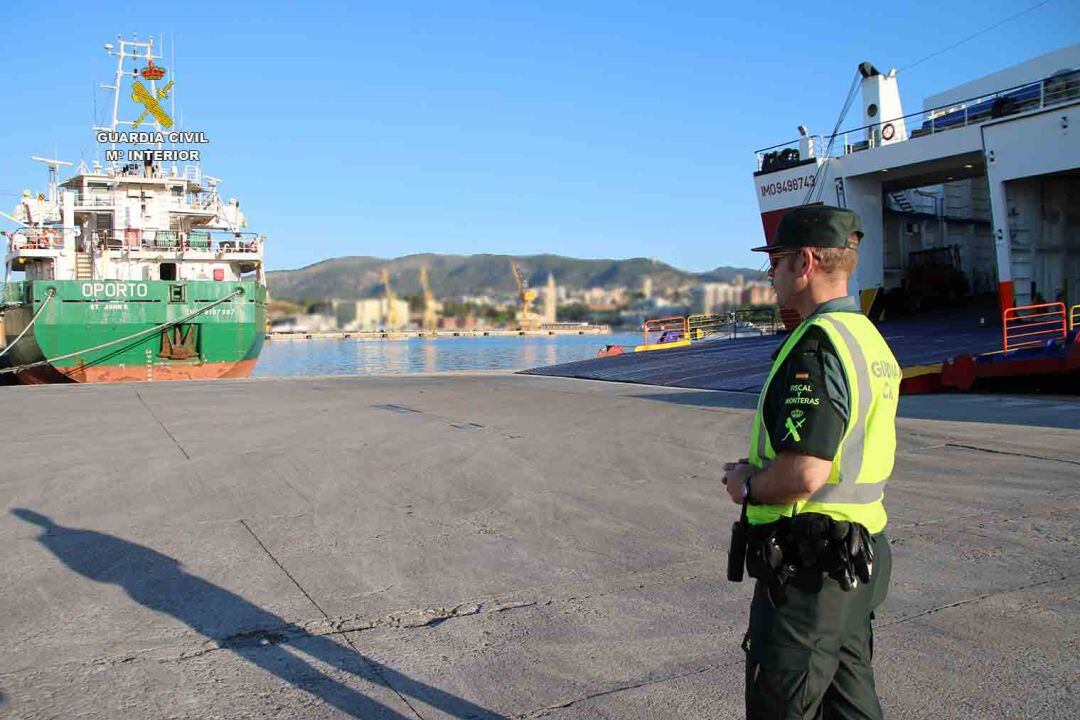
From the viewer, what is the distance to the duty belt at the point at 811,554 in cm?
210

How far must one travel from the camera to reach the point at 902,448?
8555mm

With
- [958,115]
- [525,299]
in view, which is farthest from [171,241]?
[958,115]

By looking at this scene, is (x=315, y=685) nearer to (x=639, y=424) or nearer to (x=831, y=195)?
(x=639, y=424)

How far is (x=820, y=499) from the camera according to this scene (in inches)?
86.9

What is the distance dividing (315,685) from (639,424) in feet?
26.3

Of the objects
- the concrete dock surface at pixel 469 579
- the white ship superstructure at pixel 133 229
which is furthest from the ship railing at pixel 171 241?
the concrete dock surface at pixel 469 579

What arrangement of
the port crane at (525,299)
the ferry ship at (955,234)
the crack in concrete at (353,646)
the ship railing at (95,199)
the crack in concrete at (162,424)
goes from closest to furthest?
the crack in concrete at (353,646) → the crack in concrete at (162,424) → the ferry ship at (955,234) → the port crane at (525,299) → the ship railing at (95,199)

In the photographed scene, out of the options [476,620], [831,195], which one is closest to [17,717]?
[476,620]

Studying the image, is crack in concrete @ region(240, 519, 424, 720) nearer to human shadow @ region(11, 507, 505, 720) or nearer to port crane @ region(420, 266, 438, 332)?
human shadow @ region(11, 507, 505, 720)

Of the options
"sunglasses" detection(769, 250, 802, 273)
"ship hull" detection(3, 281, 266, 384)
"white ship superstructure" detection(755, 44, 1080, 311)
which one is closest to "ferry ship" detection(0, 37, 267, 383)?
"ship hull" detection(3, 281, 266, 384)

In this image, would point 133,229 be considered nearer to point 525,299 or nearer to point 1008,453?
point 525,299

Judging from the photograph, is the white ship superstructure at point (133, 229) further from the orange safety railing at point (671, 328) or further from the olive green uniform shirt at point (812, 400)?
the olive green uniform shirt at point (812, 400)

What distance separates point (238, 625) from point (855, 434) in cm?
304

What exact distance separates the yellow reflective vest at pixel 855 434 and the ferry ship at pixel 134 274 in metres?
25.5
